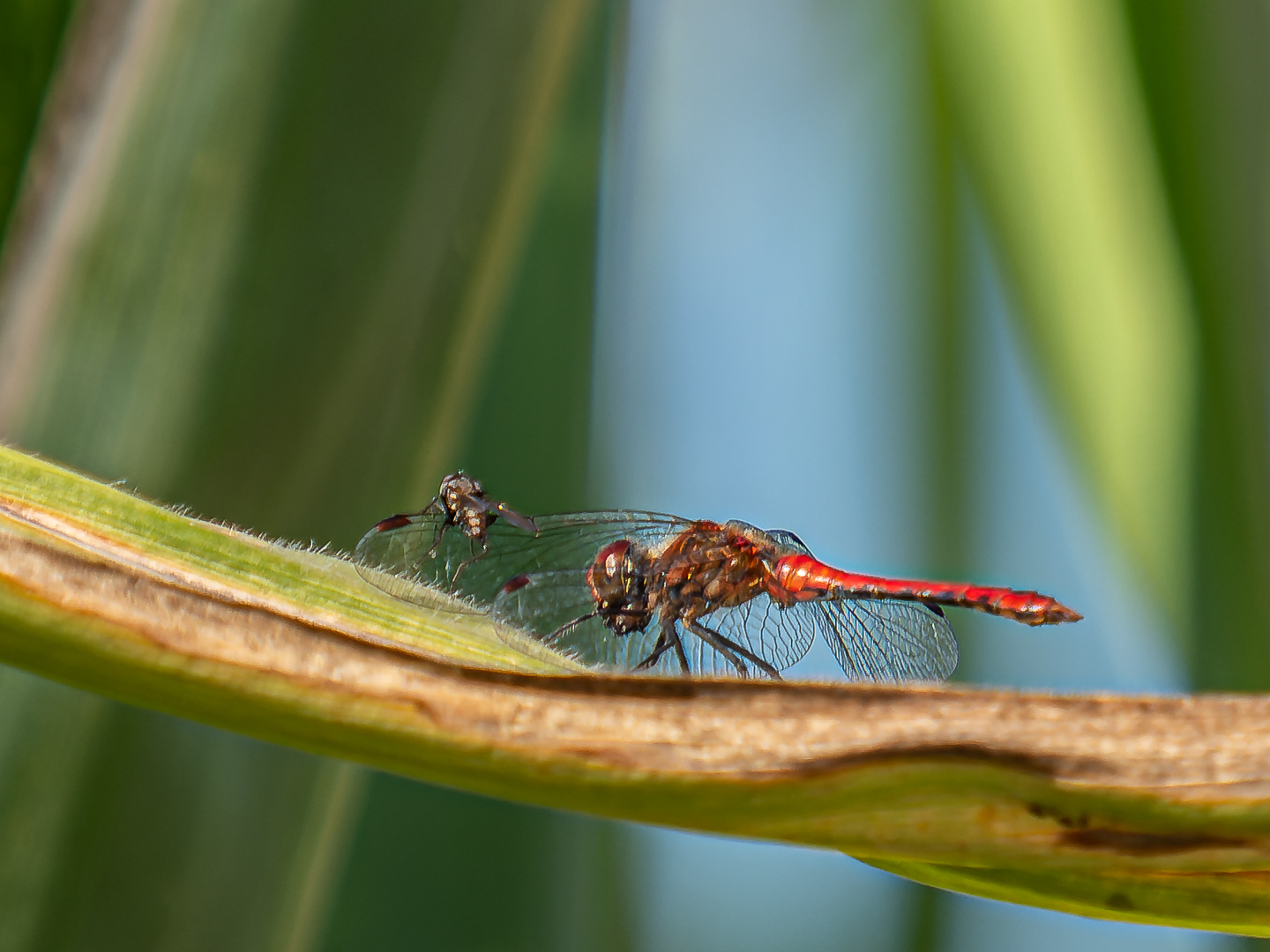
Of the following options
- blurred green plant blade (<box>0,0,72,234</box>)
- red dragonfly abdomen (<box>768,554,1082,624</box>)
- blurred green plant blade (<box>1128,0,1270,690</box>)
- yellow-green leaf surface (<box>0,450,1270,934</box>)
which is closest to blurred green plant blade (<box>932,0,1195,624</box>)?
blurred green plant blade (<box>1128,0,1270,690</box>)

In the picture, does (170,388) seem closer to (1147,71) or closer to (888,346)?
(1147,71)

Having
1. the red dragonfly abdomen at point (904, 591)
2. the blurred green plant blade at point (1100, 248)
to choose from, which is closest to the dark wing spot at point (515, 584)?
the red dragonfly abdomen at point (904, 591)

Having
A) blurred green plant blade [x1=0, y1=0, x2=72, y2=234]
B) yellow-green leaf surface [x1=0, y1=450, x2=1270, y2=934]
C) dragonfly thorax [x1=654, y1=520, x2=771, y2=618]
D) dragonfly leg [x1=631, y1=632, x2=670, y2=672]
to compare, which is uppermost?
blurred green plant blade [x1=0, y1=0, x2=72, y2=234]

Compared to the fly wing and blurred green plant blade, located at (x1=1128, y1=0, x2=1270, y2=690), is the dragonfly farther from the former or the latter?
blurred green plant blade, located at (x1=1128, y1=0, x2=1270, y2=690)

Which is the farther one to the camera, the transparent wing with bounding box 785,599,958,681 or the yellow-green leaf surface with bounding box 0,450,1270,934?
the transparent wing with bounding box 785,599,958,681

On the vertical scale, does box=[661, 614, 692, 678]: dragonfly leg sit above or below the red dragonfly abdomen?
below

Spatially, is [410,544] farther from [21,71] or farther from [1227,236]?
[1227,236]

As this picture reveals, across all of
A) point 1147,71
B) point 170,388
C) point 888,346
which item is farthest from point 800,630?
point 170,388

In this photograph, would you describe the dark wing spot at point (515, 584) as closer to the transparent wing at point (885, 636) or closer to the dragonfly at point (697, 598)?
the dragonfly at point (697, 598)

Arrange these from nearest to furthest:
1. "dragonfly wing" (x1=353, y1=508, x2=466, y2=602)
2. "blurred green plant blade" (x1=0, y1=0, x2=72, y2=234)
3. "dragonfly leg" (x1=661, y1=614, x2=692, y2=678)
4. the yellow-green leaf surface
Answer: the yellow-green leaf surface, "blurred green plant blade" (x1=0, y1=0, x2=72, y2=234), "dragonfly wing" (x1=353, y1=508, x2=466, y2=602), "dragonfly leg" (x1=661, y1=614, x2=692, y2=678)
